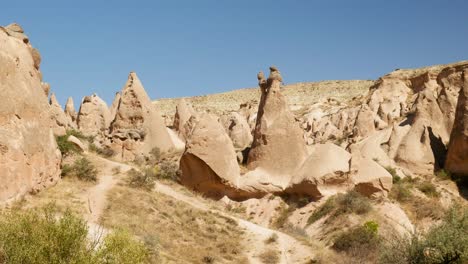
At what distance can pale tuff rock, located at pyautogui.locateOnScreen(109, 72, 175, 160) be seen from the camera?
23188mm

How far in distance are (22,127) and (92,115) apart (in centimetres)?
2008

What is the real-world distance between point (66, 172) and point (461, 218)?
10.2m

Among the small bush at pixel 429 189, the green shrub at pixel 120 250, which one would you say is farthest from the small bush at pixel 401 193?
the green shrub at pixel 120 250

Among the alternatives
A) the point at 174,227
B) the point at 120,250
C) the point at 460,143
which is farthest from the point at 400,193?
the point at 120,250

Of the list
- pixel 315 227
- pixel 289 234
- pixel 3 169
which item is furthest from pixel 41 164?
pixel 315 227

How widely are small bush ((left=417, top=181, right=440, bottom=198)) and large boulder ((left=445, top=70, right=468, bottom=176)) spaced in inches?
86.9

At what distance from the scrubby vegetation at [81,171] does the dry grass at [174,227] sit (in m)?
0.88

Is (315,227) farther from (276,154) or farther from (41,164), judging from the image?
(41,164)

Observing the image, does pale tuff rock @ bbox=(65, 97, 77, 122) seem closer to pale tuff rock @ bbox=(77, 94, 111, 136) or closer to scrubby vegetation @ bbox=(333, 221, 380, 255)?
pale tuff rock @ bbox=(77, 94, 111, 136)

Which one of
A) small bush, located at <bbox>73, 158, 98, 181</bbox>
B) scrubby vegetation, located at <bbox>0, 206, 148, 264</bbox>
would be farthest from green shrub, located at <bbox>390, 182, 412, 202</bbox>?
scrubby vegetation, located at <bbox>0, 206, 148, 264</bbox>

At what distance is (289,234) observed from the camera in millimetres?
16750

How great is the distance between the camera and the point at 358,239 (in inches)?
611

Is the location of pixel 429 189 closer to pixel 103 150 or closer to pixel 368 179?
pixel 368 179

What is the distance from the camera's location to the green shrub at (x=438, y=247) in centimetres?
1211
